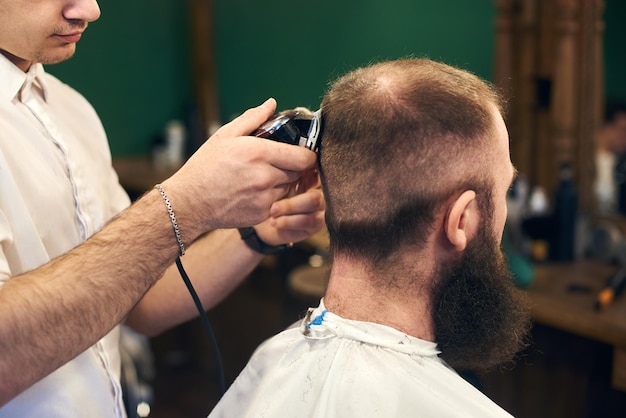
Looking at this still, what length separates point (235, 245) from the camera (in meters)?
1.58

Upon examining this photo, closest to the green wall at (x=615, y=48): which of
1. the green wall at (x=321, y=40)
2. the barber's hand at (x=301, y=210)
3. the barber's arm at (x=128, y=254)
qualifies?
the green wall at (x=321, y=40)

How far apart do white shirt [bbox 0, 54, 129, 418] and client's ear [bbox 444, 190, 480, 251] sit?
0.72 meters

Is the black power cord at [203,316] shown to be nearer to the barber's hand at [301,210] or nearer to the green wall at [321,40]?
the barber's hand at [301,210]

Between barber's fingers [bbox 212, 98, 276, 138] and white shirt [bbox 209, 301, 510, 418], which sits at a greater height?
barber's fingers [bbox 212, 98, 276, 138]

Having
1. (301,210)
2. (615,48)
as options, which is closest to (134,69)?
(615,48)

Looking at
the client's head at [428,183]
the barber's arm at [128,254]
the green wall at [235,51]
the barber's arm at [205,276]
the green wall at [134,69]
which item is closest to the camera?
the barber's arm at [128,254]

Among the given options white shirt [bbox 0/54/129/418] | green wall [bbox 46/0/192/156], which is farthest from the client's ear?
green wall [bbox 46/0/192/156]

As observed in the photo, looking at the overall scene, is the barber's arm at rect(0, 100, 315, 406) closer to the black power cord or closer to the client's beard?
the black power cord

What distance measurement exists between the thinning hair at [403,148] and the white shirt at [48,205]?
0.53m

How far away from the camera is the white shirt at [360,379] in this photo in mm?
1206

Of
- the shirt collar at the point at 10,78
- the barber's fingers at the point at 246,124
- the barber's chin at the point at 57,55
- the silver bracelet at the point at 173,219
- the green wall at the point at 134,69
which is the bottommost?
the green wall at the point at 134,69

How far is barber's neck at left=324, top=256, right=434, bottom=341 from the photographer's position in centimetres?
126

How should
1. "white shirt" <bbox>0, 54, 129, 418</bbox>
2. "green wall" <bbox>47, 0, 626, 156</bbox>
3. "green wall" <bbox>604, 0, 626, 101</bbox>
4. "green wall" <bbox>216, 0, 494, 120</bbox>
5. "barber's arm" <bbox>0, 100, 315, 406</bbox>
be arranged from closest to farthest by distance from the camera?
"barber's arm" <bbox>0, 100, 315, 406</bbox> → "white shirt" <bbox>0, 54, 129, 418</bbox> → "green wall" <bbox>604, 0, 626, 101</bbox> → "green wall" <bbox>216, 0, 494, 120</bbox> → "green wall" <bbox>47, 0, 626, 156</bbox>

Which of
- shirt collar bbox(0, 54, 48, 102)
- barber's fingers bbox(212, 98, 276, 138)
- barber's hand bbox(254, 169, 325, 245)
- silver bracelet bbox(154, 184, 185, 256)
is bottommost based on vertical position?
barber's hand bbox(254, 169, 325, 245)
